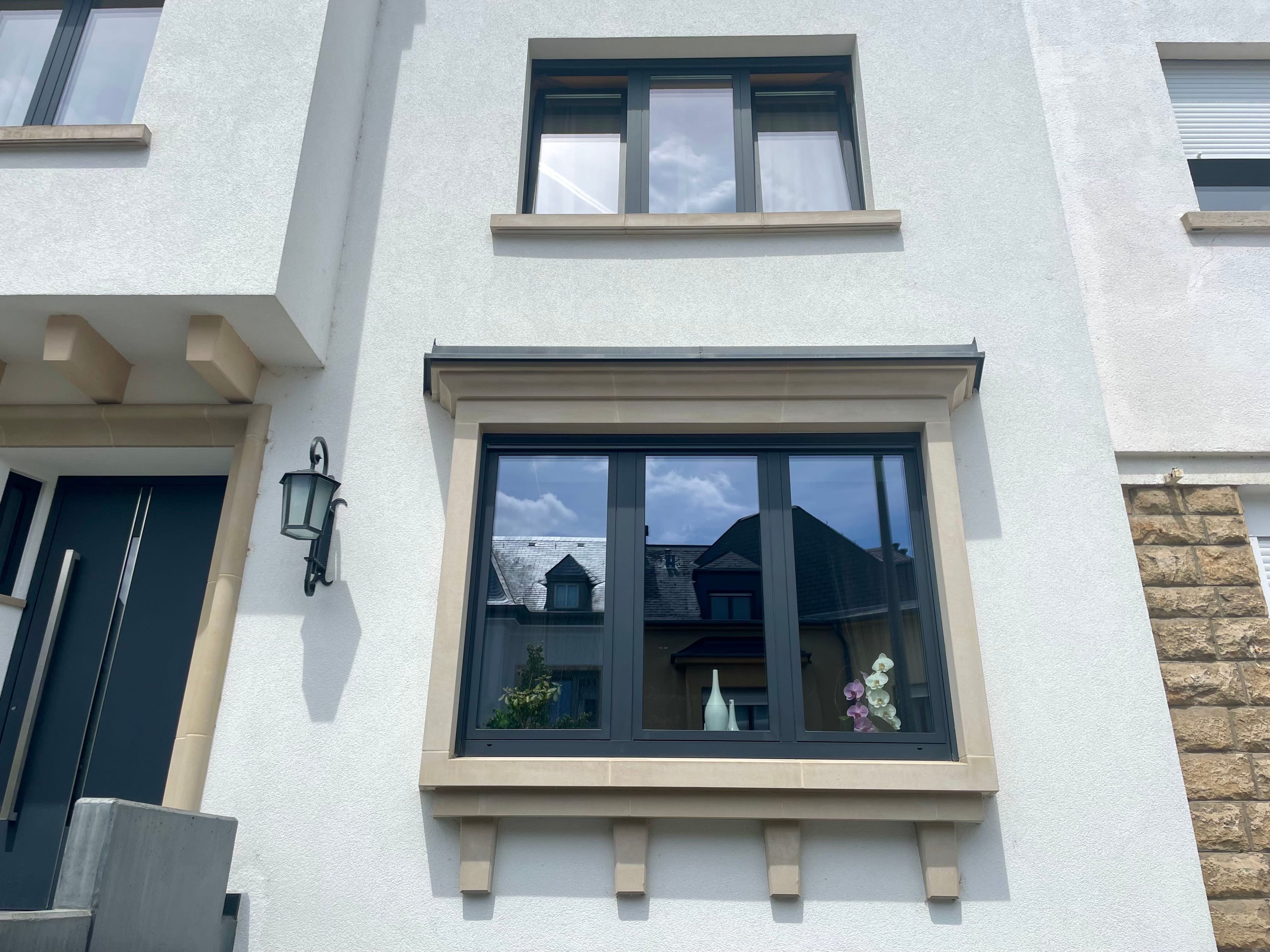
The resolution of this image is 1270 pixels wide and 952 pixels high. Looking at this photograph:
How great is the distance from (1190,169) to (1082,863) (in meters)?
4.49

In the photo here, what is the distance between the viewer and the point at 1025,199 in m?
5.47

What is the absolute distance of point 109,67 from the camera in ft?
17.7

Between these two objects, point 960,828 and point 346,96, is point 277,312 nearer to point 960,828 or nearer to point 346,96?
point 346,96

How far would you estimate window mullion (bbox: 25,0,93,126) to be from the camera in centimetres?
527

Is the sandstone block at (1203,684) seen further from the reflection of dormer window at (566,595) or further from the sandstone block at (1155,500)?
the reflection of dormer window at (566,595)

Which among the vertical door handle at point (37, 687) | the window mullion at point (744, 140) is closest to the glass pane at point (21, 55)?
the vertical door handle at point (37, 687)

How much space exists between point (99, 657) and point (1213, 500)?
630 centimetres

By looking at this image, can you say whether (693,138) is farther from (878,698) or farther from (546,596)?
(878,698)

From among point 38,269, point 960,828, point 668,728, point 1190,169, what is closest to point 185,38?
point 38,269

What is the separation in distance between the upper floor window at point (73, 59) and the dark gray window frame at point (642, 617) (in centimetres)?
316

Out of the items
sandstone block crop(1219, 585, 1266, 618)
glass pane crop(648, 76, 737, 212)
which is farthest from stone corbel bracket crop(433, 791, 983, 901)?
glass pane crop(648, 76, 737, 212)

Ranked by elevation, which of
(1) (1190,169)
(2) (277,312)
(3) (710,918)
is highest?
(1) (1190,169)

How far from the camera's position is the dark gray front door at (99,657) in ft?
15.4

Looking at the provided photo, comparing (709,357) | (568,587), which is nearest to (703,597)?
(568,587)
